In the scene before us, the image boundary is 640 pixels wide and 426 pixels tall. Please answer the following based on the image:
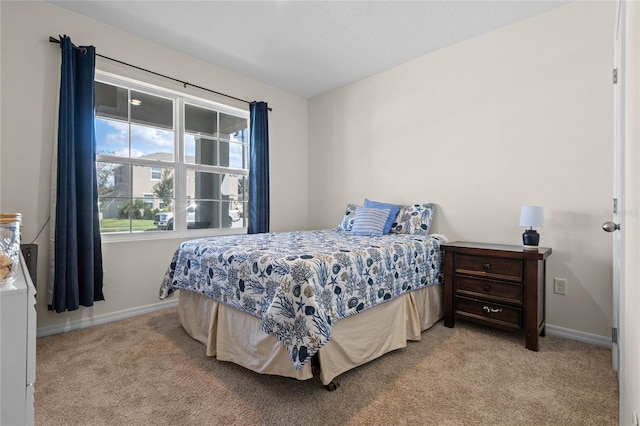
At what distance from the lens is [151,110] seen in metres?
3.10

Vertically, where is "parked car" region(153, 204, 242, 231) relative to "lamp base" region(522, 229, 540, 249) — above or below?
above

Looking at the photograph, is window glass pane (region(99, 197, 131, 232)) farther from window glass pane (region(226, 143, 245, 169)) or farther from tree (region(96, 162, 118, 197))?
window glass pane (region(226, 143, 245, 169))

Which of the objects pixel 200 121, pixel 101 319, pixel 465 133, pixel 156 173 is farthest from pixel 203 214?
pixel 465 133

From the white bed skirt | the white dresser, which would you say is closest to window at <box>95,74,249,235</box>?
the white bed skirt

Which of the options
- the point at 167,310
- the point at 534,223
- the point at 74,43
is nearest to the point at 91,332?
the point at 167,310

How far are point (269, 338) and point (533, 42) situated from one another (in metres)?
2.99

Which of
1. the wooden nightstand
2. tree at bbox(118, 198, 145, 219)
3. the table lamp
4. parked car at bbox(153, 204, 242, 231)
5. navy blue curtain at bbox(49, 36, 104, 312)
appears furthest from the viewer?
parked car at bbox(153, 204, 242, 231)

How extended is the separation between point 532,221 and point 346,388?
174 centimetres

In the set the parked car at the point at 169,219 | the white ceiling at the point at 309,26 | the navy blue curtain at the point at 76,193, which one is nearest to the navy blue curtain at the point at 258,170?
the parked car at the point at 169,219

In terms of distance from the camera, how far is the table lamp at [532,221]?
2244 millimetres

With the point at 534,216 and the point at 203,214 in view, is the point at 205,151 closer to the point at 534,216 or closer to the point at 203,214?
the point at 203,214

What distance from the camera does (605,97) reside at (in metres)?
2.21

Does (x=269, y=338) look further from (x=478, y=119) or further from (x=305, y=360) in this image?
(x=478, y=119)

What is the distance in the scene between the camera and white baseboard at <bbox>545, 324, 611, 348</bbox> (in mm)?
2201
